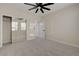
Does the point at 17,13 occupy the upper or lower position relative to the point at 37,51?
upper

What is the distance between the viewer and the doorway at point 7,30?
18.3 feet

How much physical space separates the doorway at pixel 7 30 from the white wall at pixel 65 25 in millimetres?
3417

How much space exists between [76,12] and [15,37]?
473cm

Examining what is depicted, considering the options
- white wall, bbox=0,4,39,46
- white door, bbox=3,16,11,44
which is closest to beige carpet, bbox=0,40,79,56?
white door, bbox=3,16,11,44

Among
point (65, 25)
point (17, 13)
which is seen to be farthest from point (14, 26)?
point (65, 25)

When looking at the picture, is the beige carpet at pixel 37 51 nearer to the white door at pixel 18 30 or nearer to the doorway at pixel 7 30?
the doorway at pixel 7 30

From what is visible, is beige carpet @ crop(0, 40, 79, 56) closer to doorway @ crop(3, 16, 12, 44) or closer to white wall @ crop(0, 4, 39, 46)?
doorway @ crop(3, 16, 12, 44)

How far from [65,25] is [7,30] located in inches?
170

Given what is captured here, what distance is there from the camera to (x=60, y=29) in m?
6.03

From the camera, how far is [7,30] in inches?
→ 227

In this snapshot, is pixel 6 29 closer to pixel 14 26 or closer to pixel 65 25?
pixel 14 26

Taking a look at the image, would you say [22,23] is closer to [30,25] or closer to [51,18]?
[30,25]

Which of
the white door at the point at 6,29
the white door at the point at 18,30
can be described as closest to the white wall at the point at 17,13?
the white door at the point at 18,30

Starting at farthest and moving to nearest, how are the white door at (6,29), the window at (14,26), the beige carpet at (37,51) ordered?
the window at (14,26), the white door at (6,29), the beige carpet at (37,51)
